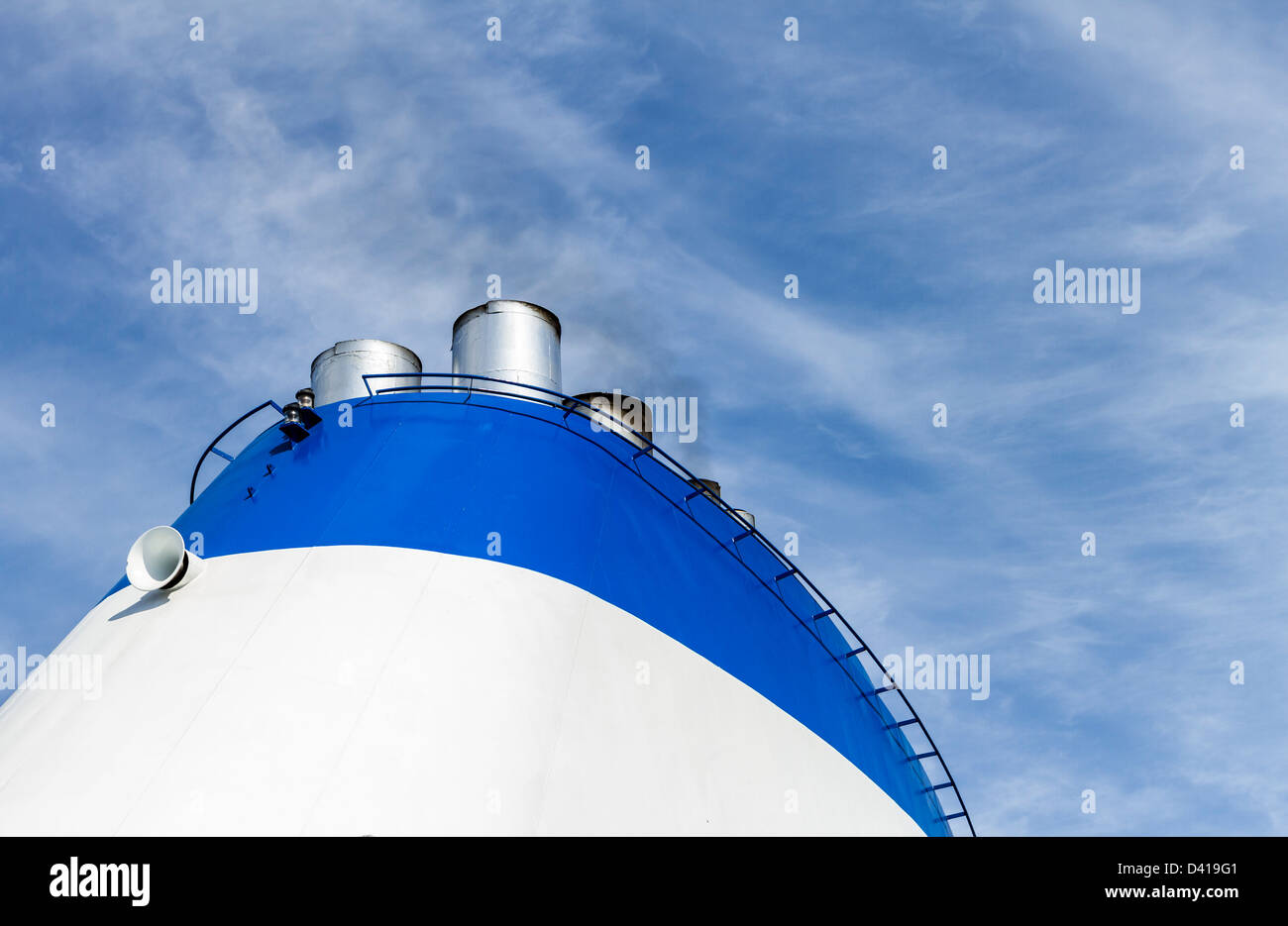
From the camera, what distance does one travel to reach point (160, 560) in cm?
1359

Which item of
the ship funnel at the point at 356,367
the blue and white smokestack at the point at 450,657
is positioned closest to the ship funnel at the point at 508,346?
the blue and white smokestack at the point at 450,657

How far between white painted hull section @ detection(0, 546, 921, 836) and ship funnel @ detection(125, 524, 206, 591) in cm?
24

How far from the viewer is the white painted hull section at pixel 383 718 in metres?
11.1

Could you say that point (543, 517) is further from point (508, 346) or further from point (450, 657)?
point (508, 346)

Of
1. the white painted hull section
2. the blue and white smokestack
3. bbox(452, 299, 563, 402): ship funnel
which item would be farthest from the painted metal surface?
bbox(452, 299, 563, 402): ship funnel

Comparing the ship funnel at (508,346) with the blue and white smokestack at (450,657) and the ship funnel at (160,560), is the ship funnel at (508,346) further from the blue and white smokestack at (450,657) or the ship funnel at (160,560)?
the ship funnel at (160,560)

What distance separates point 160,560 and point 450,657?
384 centimetres

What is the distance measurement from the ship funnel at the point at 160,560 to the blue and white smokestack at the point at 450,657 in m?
0.03

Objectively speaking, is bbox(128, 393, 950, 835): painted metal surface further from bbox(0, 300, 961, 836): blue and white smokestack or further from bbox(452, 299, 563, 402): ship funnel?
bbox(452, 299, 563, 402): ship funnel

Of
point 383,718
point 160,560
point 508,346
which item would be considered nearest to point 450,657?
point 383,718

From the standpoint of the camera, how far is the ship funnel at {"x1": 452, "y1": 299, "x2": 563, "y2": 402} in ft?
57.8

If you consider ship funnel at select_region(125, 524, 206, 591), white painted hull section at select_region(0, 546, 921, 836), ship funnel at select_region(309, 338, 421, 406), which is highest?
ship funnel at select_region(309, 338, 421, 406)
